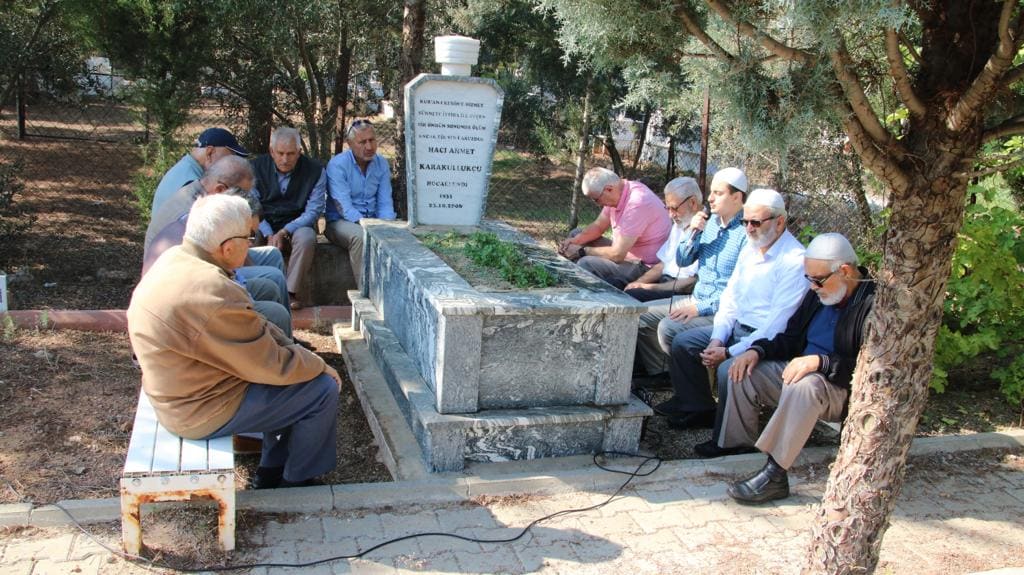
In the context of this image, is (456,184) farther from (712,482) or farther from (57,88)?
(57,88)

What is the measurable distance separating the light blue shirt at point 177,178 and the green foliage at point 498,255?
1447 mm

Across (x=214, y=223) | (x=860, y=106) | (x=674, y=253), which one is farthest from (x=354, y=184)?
(x=860, y=106)

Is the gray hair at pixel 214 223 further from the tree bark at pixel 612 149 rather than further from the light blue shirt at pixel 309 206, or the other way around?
the tree bark at pixel 612 149

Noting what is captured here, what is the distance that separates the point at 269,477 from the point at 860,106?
9.18 ft

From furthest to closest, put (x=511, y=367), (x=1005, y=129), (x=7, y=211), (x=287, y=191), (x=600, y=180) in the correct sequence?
(x=7, y=211) → (x=287, y=191) → (x=600, y=180) → (x=511, y=367) → (x=1005, y=129)

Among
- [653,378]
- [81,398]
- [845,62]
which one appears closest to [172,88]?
[81,398]

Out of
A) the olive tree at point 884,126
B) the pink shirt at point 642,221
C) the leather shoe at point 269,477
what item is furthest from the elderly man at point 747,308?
the leather shoe at point 269,477

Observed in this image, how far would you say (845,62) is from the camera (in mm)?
2451

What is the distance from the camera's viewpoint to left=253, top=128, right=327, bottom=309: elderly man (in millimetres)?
6129

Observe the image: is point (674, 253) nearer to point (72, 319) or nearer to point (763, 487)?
point (763, 487)

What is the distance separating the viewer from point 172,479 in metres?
2.95

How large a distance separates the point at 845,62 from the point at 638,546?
201 centimetres

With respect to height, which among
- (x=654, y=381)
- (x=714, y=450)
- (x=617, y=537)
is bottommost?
(x=617, y=537)

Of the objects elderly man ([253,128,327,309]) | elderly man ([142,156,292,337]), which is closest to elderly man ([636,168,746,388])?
elderly man ([142,156,292,337])
